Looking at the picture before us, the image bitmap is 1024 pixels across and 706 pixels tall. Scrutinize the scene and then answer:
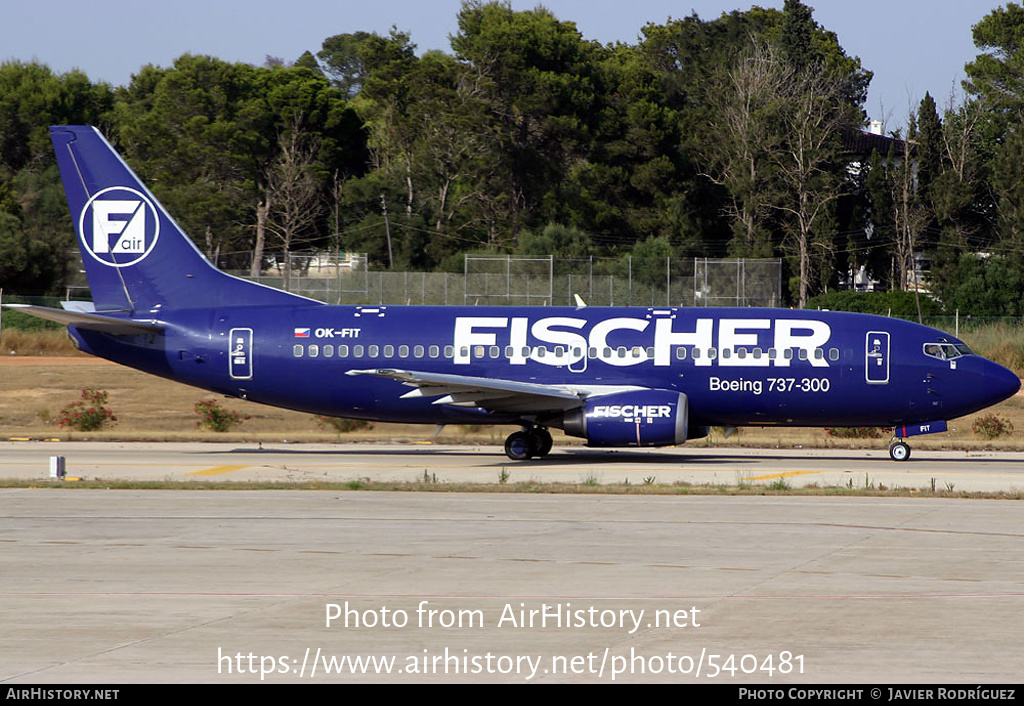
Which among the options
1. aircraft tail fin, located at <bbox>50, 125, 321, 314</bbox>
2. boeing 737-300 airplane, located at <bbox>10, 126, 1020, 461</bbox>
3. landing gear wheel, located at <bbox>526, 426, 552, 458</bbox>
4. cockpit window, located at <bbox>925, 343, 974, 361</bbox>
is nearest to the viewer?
boeing 737-300 airplane, located at <bbox>10, 126, 1020, 461</bbox>

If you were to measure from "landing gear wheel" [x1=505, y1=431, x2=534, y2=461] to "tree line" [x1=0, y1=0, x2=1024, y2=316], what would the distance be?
47813 mm

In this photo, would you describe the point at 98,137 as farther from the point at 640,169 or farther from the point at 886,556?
the point at 640,169

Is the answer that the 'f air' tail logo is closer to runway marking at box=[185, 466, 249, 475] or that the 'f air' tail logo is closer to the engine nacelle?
runway marking at box=[185, 466, 249, 475]

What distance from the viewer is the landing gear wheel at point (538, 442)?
105 ft

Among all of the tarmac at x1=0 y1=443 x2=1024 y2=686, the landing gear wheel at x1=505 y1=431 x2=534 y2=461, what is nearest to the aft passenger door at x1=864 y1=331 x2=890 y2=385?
the tarmac at x1=0 y1=443 x2=1024 y2=686

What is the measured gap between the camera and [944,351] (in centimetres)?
3120

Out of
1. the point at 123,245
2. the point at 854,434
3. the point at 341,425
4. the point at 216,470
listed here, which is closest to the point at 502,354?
the point at 216,470

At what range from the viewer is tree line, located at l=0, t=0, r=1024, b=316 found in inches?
3302

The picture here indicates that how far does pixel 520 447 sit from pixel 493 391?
2.27 metres

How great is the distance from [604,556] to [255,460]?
1616cm

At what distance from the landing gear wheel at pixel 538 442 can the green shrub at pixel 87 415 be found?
1644cm

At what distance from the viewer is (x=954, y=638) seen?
1191 centimetres
